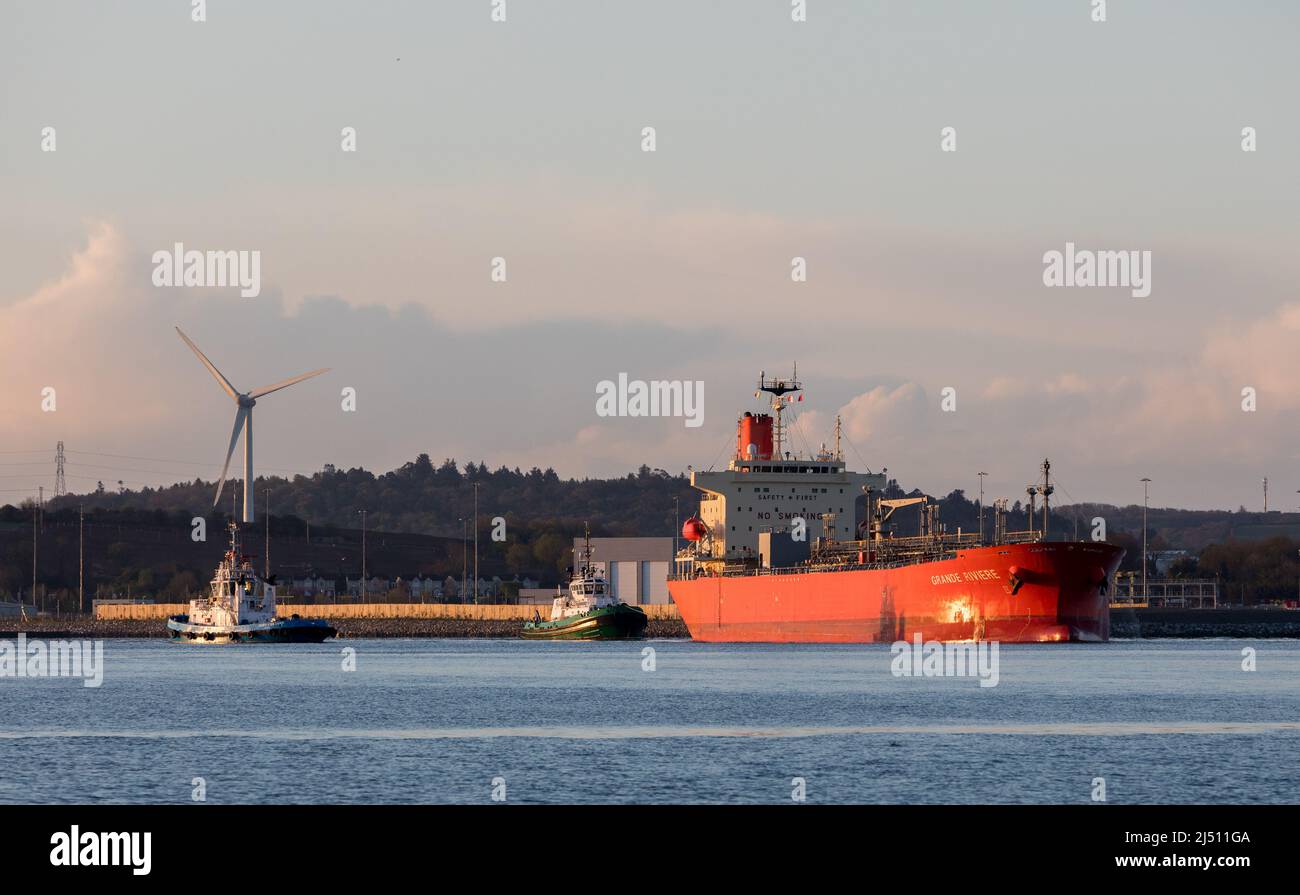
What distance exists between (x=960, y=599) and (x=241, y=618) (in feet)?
203

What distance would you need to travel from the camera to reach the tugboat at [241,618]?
119 meters

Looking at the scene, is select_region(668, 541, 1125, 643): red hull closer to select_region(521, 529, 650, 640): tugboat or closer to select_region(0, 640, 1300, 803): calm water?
select_region(0, 640, 1300, 803): calm water

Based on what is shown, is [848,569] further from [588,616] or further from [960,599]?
[588,616]

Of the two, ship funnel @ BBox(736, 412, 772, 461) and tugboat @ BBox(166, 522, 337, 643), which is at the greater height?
ship funnel @ BBox(736, 412, 772, 461)

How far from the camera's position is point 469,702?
52.9 meters

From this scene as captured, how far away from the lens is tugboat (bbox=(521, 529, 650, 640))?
112 meters

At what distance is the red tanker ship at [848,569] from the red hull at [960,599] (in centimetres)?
6

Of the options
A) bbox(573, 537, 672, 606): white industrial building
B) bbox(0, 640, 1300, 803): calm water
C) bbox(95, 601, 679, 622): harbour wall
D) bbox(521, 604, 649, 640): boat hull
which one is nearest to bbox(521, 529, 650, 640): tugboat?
bbox(521, 604, 649, 640): boat hull

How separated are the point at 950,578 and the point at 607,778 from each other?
49.4 metres

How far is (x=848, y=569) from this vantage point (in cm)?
9356

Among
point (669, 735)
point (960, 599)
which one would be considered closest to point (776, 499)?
point (960, 599)
